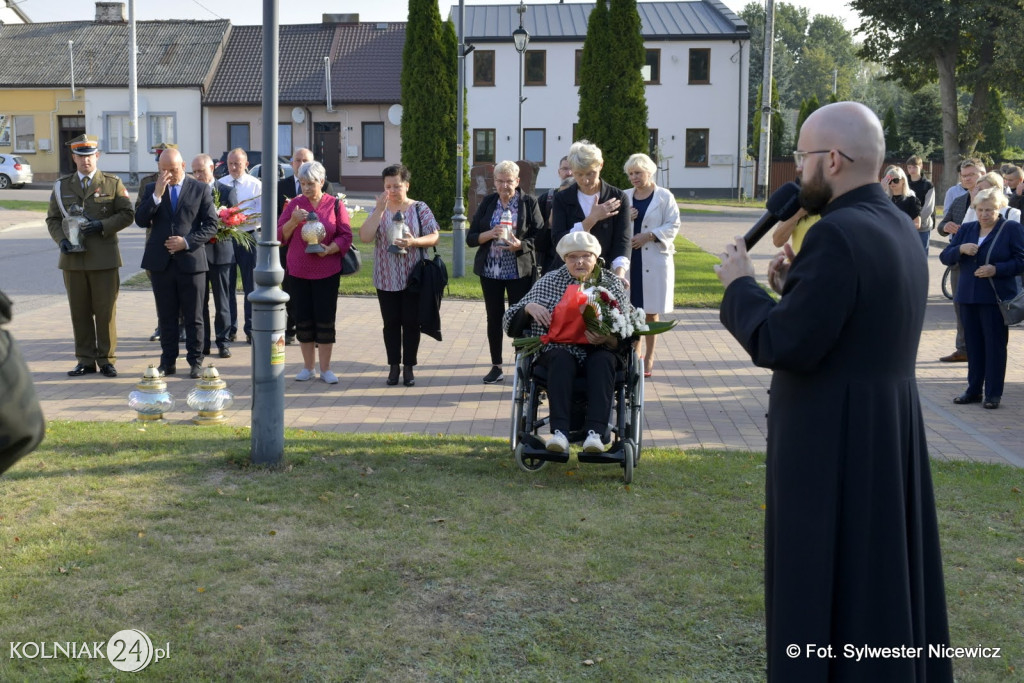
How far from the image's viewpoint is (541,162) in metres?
50.4

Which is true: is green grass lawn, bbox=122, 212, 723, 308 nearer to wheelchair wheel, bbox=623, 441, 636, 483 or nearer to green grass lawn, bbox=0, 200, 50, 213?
wheelchair wheel, bbox=623, 441, 636, 483

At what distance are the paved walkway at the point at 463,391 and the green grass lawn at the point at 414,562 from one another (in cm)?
94

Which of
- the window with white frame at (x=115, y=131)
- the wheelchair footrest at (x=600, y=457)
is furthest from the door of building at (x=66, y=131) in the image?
the wheelchair footrest at (x=600, y=457)

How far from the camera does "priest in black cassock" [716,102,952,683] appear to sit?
3.21 metres

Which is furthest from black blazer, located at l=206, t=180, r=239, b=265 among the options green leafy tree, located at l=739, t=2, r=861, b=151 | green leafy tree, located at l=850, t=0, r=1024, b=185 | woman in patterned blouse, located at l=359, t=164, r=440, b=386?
green leafy tree, located at l=739, t=2, r=861, b=151

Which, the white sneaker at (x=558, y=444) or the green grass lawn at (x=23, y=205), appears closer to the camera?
the white sneaker at (x=558, y=444)

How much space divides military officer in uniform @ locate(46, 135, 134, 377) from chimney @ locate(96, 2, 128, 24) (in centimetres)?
4915

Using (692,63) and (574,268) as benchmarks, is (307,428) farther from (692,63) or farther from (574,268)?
(692,63)

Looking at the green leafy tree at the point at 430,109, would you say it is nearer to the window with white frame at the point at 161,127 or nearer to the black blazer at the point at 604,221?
Result: the black blazer at the point at 604,221

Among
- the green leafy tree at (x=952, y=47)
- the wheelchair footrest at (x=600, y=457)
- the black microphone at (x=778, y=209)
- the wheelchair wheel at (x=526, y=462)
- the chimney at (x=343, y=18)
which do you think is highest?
the chimney at (x=343, y=18)

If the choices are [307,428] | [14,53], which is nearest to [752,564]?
[307,428]

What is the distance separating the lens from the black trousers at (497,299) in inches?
403

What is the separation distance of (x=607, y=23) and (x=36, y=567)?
25.7 metres

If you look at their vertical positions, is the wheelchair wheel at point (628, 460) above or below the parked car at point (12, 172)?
below
